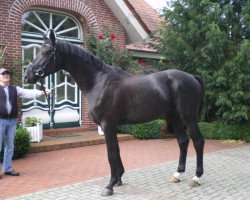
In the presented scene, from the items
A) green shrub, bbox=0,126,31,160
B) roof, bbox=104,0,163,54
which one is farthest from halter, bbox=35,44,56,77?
roof, bbox=104,0,163,54

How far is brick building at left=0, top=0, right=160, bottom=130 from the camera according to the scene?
32.2 feet

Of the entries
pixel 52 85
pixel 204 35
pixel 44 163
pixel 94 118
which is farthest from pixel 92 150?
pixel 204 35

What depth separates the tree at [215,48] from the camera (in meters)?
10.8

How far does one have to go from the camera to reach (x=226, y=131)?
1148cm

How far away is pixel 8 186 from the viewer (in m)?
5.87

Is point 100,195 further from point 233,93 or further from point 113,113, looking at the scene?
point 233,93

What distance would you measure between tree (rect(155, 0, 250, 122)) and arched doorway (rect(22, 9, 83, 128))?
3.22 metres

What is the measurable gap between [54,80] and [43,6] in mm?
2274

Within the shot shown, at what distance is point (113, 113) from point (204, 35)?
7.26 m

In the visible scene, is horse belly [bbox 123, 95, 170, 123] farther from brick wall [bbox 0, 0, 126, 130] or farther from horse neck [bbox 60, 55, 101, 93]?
brick wall [bbox 0, 0, 126, 130]

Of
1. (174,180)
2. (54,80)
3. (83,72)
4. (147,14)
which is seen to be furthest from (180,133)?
(147,14)

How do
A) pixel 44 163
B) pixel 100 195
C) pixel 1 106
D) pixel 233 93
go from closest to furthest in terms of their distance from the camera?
1. pixel 100 195
2. pixel 1 106
3. pixel 44 163
4. pixel 233 93

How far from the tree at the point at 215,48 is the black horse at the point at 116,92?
5.26m

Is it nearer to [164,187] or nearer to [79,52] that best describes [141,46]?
[79,52]
